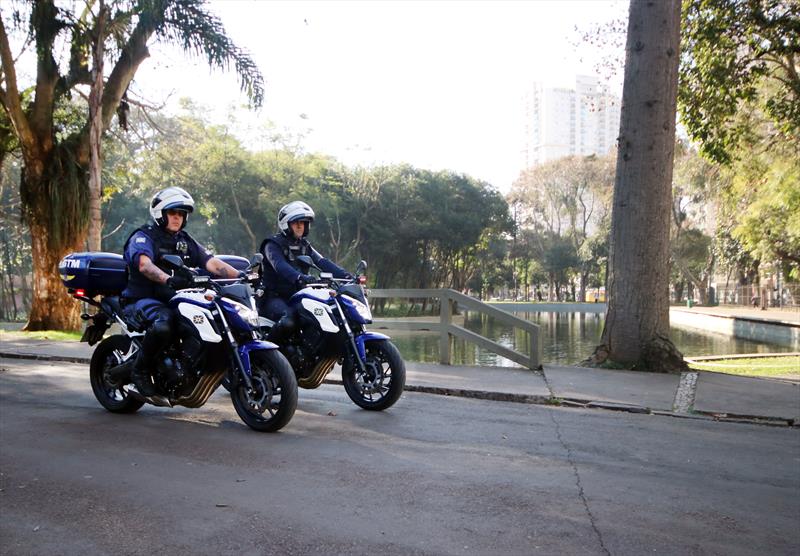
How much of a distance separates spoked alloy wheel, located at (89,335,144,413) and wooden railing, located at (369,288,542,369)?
3.92 m

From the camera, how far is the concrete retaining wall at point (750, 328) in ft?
93.8

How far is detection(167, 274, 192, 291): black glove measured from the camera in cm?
583

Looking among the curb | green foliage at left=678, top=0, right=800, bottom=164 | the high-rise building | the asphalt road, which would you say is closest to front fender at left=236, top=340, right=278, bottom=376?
the asphalt road

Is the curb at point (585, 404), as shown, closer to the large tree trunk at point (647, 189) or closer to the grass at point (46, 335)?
the large tree trunk at point (647, 189)

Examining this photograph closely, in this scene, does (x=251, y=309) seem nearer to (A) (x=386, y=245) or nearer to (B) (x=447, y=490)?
(B) (x=447, y=490)

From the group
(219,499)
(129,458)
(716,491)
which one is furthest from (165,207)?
(716,491)

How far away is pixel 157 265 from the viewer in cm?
622

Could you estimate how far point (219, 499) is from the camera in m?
4.06

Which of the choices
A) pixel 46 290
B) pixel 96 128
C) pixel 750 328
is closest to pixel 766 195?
pixel 750 328

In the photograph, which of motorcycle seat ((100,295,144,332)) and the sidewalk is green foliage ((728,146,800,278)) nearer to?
the sidewalk

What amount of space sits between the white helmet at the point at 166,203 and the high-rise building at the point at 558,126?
115m

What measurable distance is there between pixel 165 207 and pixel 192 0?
10.5 metres

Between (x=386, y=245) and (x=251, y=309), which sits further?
(x=386, y=245)

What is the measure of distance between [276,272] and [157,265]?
1275 mm
